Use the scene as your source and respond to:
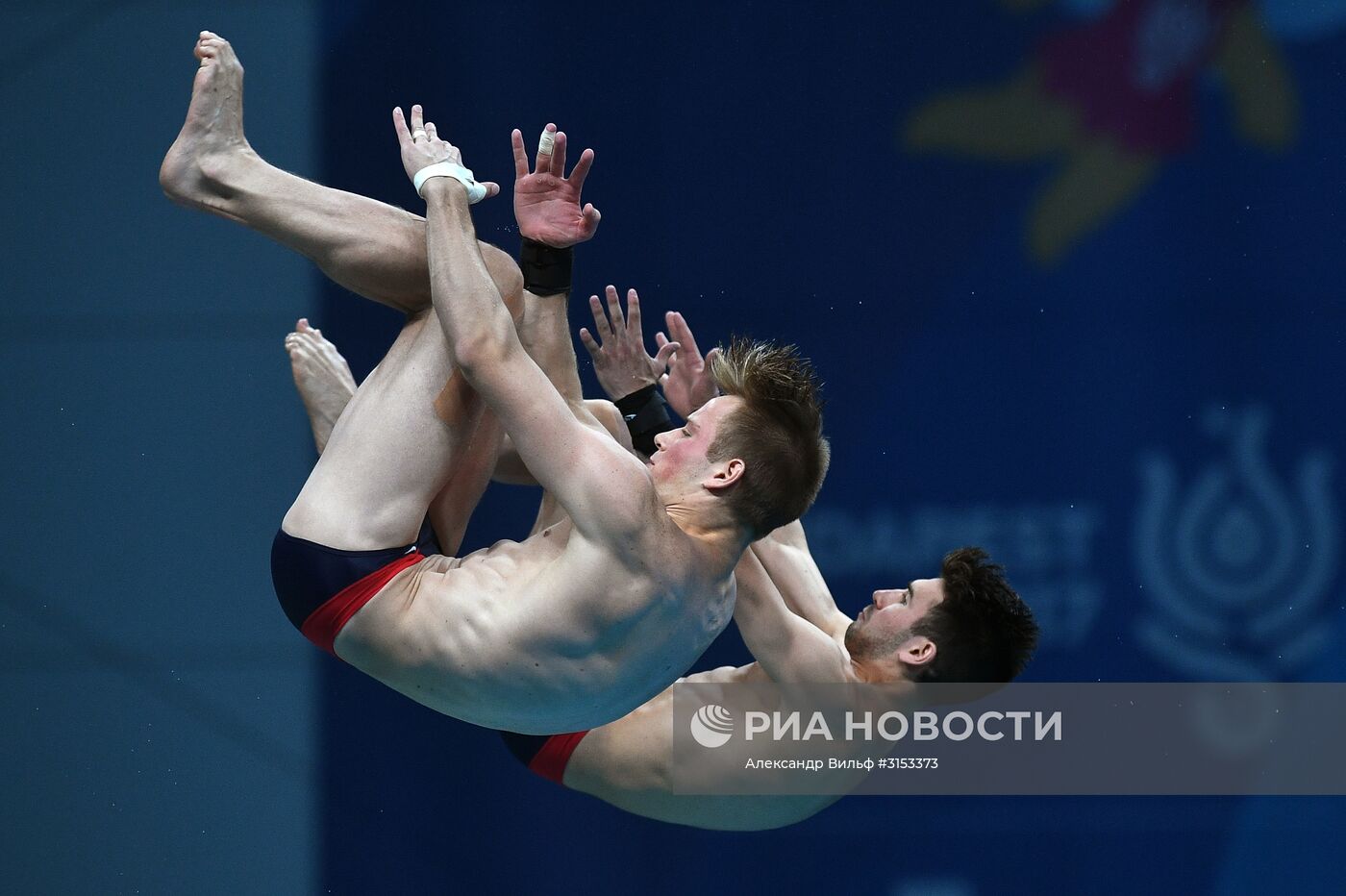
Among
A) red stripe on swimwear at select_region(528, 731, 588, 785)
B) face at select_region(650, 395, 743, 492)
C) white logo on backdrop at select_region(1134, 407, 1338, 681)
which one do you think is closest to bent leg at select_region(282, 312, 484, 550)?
face at select_region(650, 395, 743, 492)

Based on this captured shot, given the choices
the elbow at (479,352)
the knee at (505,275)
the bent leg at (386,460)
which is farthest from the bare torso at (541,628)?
the knee at (505,275)

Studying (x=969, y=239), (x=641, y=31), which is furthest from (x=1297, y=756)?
(x=641, y=31)

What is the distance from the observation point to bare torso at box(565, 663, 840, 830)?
12.4ft

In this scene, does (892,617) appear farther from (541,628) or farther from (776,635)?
(541,628)

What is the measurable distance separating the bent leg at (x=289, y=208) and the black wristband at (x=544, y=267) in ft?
0.47

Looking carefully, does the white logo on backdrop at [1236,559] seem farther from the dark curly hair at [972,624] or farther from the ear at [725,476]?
the ear at [725,476]

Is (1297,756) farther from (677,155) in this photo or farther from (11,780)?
(11,780)

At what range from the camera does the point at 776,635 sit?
358 centimetres

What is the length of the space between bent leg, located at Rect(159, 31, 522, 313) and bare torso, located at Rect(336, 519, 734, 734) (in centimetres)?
54

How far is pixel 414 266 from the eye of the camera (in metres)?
2.94

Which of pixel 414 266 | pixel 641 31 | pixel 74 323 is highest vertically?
pixel 641 31

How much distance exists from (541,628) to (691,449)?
46 centimetres

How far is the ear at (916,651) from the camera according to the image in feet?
12.4

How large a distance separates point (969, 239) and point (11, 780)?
3.59 metres
